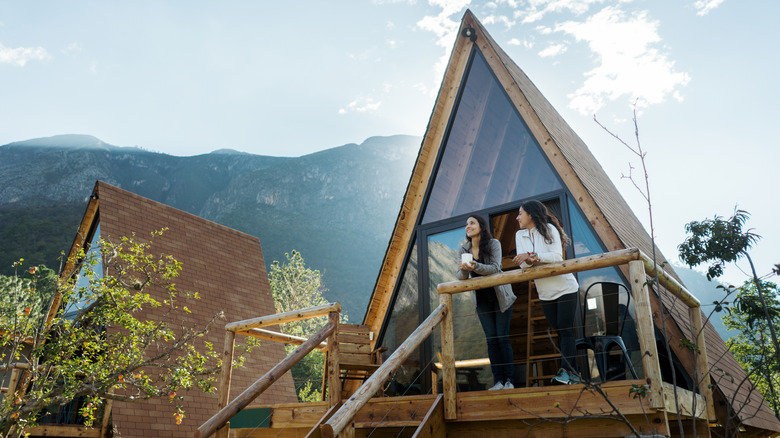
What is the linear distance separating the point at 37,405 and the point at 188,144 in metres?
92.9

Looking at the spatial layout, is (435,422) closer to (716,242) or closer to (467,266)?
(467,266)

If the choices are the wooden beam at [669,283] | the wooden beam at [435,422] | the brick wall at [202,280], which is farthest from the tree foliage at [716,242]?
the brick wall at [202,280]

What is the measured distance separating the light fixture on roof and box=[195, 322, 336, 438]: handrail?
4050 millimetres

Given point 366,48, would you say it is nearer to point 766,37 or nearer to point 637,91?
point 766,37

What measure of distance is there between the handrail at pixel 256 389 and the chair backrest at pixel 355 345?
2.12 meters

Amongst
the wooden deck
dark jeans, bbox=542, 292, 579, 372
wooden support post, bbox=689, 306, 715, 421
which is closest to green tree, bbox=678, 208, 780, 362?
wooden support post, bbox=689, 306, 715, 421

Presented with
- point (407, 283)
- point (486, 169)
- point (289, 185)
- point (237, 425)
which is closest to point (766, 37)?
point (486, 169)

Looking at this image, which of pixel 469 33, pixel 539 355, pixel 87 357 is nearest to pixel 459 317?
pixel 539 355

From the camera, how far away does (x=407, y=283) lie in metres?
6.94

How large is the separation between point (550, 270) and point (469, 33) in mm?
3931

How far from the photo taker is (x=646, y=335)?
11.6 feet

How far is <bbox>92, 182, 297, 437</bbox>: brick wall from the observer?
352 inches

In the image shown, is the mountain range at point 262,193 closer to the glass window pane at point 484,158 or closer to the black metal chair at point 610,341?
the glass window pane at point 484,158

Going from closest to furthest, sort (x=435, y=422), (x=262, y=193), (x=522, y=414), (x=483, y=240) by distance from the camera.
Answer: (x=522, y=414), (x=435, y=422), (x=483, y=240), (x=262, y=193)
